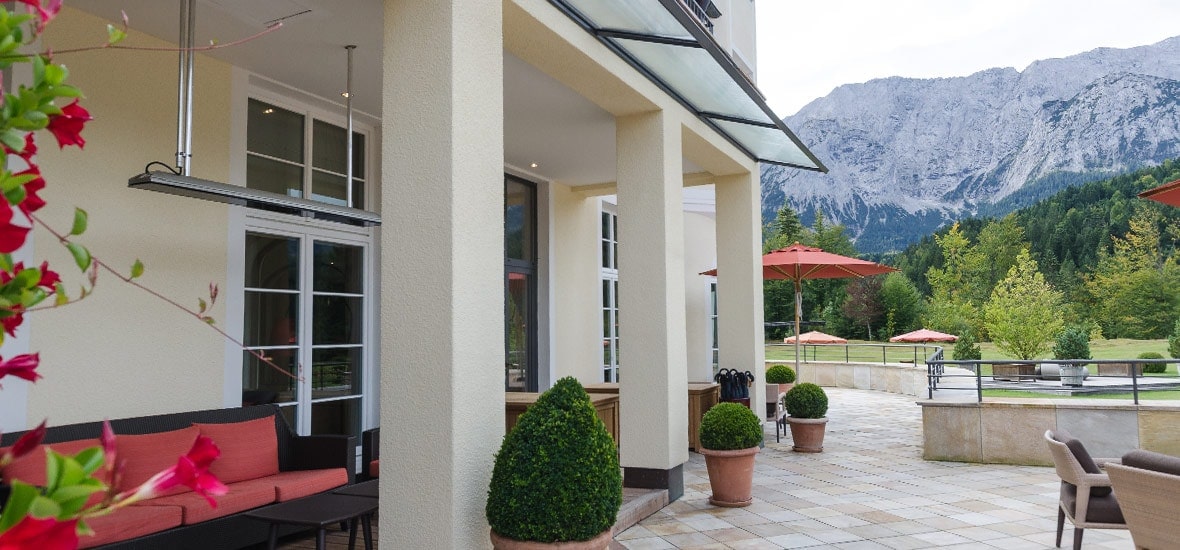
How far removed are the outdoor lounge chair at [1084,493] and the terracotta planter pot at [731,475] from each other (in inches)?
83.5

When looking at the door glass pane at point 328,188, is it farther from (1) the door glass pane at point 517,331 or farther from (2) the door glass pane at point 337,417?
(1) the door glass pane at point 517,331

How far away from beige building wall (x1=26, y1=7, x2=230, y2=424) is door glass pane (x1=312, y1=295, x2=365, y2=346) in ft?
3.56

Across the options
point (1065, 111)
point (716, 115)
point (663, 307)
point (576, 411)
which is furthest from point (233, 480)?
point (1065, 111)

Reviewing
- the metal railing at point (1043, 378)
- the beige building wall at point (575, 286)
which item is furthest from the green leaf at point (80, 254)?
the beige building wall at point (575, 286)

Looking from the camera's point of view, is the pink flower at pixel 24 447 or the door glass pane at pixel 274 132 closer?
the pink flower at pixel 24 447

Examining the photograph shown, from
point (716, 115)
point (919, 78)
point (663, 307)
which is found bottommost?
point (663, 307)

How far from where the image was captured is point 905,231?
9619cm

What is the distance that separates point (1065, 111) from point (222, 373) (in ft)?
354

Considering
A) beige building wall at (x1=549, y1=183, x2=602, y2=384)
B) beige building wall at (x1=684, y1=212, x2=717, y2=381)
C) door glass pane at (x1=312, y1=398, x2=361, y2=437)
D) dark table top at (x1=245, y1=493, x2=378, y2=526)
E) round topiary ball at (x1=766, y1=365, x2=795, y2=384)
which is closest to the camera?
dark table top at (x1=245, y1=493, x2=378, y2=526)

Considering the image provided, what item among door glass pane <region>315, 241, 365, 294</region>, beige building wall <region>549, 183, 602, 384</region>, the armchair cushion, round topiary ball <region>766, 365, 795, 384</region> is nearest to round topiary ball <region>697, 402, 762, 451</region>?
the armchair cushion

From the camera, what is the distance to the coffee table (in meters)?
3.86

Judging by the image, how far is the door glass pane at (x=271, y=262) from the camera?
5.85m

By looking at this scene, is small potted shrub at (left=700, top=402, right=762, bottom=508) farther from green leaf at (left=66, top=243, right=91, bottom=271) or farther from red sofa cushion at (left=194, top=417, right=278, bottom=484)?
green leaf at (left=66, top=243, right=91, bottom=271)

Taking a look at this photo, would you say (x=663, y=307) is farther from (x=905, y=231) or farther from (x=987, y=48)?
(x=987, y=48)
